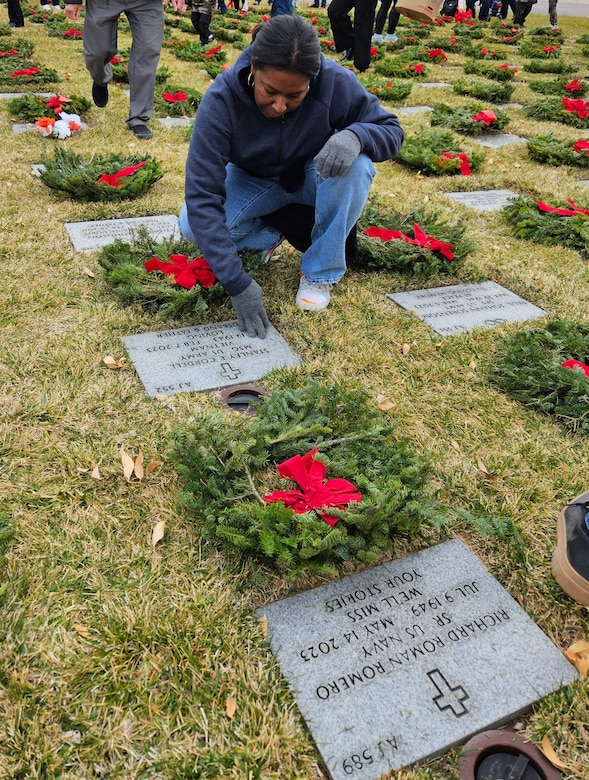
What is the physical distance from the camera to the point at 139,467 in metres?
2.18

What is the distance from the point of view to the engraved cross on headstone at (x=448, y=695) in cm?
153

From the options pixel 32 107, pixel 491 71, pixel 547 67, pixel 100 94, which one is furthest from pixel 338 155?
pixel 547 67

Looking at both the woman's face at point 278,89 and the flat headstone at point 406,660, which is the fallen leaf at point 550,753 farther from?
the woman's face at point 278,89

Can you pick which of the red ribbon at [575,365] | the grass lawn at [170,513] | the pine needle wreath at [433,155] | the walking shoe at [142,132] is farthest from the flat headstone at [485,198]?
the walking shoe at [142,132]

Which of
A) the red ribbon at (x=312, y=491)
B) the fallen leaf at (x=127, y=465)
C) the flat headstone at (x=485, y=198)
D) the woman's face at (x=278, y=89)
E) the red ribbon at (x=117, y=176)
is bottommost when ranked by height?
the fallen leaf at (x=127, y=465)

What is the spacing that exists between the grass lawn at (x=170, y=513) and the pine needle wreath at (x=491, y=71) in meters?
7.29

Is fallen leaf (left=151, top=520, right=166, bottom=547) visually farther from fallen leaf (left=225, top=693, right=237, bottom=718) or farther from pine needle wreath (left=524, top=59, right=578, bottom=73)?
pine needle wreath (left=524, top=59, right=578, bottom=73)

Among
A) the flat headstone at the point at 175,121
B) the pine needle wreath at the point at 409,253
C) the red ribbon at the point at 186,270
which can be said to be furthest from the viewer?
the flat headstone at the point at 175,121

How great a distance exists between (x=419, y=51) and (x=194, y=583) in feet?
40.0

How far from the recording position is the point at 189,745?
1426 millimetres

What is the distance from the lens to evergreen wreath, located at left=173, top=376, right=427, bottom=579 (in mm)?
1811

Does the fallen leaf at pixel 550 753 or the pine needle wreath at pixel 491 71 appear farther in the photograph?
the pine needle wreath at pixel 491 71

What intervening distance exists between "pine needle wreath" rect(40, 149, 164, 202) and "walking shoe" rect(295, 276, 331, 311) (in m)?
1.87

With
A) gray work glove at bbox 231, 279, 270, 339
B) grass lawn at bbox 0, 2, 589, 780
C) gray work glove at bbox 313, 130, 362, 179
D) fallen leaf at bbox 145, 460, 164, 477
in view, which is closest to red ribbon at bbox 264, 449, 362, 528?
grass lawn at bbox 0, 2, 589, 780
